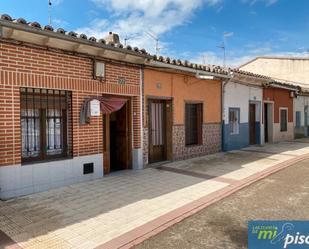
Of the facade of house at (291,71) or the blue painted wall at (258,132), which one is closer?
the blue painted wall at (258,132)

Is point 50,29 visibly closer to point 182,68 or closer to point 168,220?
point 168,220

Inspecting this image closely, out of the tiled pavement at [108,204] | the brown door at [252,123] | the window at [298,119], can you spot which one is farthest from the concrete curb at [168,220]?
the window at [298,119]

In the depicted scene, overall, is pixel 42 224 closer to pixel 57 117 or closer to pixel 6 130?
pixel 6 130

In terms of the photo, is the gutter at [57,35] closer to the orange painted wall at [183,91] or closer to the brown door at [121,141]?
the orange painted wall at [183,91]

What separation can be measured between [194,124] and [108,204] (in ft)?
20.7

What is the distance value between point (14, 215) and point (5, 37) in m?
3.38

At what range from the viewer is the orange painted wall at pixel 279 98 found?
50.5 feet

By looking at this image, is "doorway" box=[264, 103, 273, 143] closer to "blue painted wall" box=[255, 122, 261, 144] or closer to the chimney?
"blue painted wall" box=[255, 122, 261, 144]

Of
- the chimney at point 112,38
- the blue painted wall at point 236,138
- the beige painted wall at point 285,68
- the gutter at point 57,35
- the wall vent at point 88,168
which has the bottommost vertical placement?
the wall vent at point 88,168

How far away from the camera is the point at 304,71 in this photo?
71.8 feet

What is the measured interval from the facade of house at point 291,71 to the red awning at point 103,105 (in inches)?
618

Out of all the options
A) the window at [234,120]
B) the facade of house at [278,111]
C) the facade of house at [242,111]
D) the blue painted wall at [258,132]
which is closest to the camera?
the facade of house at [242,111]

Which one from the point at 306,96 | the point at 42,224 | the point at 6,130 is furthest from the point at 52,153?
the point at 306,96

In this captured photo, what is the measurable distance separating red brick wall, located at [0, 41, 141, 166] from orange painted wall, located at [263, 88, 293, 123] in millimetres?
9857
